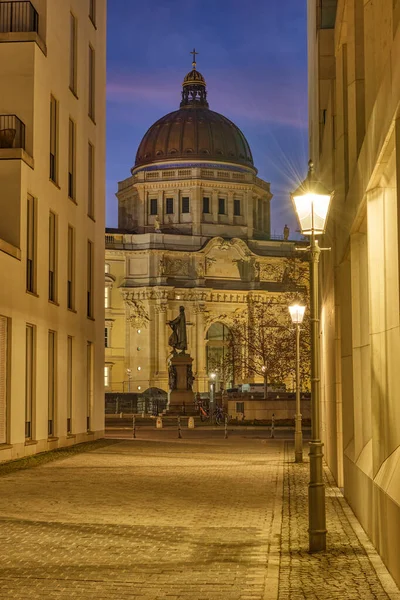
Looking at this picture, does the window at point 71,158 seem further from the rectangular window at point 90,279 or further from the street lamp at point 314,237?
the street lamp at point 314,237

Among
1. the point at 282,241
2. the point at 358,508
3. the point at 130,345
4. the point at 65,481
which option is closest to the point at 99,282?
the point at 65,481

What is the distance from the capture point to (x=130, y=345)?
129 metres

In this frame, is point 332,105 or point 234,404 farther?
point 234,404

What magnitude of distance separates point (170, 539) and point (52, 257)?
65.5 feet

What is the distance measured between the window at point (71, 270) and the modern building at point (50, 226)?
0.04 m

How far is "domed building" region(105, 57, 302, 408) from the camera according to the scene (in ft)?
423

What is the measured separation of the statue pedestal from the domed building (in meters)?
52.2

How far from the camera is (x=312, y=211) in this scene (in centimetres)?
1248

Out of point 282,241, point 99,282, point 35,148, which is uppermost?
point 282,241

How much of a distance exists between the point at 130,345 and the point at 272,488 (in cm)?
11026

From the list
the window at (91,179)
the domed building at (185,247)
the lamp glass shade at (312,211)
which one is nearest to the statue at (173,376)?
the window at (91,179)

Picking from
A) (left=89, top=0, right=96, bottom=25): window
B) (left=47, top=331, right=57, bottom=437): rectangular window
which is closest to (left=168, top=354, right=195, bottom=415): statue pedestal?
(left=89, top=0, right=96, bottom=25): window

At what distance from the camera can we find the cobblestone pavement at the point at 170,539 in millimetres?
9516

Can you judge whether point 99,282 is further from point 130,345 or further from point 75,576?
point 130,345
